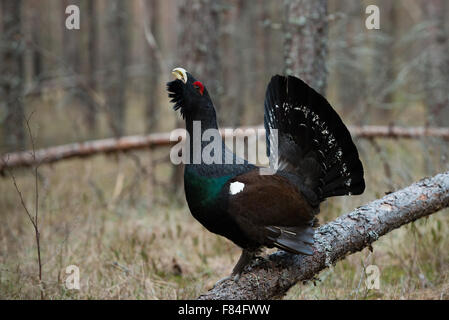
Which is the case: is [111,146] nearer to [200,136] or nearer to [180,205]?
[180,205]

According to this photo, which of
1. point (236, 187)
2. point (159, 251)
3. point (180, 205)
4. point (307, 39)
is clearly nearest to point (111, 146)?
point (180, 205)

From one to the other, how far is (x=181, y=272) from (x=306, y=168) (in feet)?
5.86

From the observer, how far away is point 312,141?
3.01 meters

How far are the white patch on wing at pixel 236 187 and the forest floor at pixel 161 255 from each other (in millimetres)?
1193

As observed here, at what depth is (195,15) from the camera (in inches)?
249

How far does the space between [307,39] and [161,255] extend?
2.63 meters

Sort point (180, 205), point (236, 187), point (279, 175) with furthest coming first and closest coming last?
point (180, 205) < point (279, 175) < point (236, 187)

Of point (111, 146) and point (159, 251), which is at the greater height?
point (111, 146)

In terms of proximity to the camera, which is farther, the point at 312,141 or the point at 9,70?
the point at 9,70

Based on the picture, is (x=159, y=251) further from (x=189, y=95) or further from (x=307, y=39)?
(x=307, y=39)

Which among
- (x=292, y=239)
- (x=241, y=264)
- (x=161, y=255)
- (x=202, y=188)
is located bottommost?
(x=161, y=255)

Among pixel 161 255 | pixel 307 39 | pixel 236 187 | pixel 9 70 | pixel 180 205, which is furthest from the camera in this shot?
pixel 9 70

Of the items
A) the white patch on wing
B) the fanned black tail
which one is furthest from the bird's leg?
the fanned black tail
